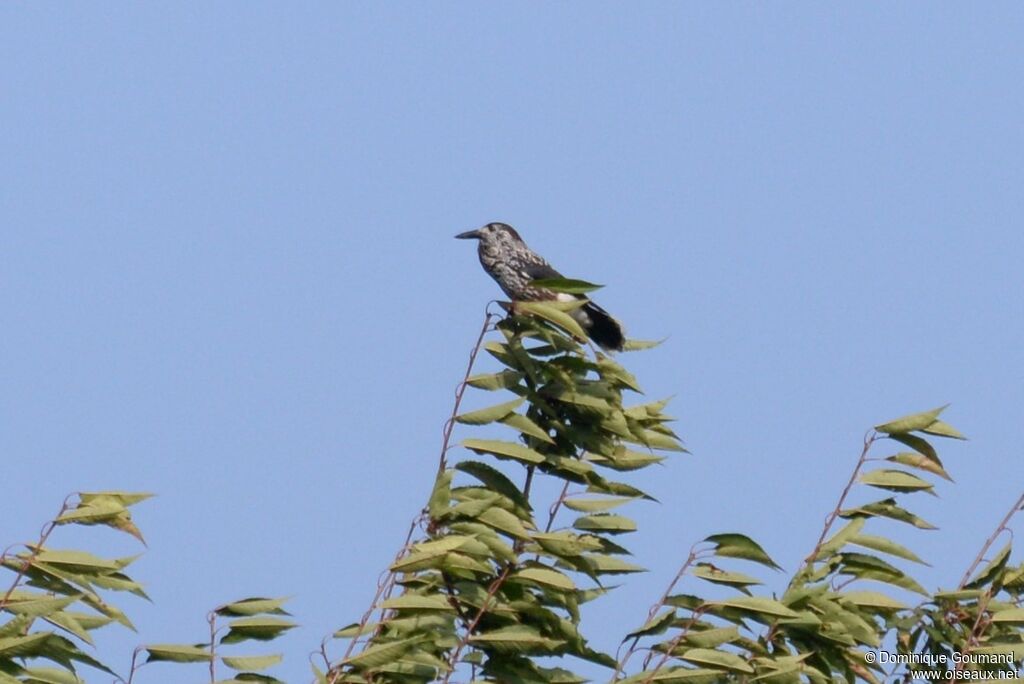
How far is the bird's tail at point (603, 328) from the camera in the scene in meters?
8.64

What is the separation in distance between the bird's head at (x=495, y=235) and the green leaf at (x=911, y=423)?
525cm

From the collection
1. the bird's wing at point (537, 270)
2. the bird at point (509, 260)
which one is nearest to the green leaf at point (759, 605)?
the bird at point (509, 260)

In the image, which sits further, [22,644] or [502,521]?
[502,521]

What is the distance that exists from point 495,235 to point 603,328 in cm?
246

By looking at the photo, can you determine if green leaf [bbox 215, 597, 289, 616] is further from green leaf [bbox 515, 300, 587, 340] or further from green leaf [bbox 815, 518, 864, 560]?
green leaf [bbox 815, 518, 864, 560]

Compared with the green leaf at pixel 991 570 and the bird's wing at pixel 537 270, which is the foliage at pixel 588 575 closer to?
the green leaf at pixel 991 570

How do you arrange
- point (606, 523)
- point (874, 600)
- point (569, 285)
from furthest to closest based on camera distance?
point (874, 600), point (606, 523), point (569, 285)

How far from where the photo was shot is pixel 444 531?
552 cm

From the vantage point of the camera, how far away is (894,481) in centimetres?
613

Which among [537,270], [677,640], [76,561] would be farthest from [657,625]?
[537,270]

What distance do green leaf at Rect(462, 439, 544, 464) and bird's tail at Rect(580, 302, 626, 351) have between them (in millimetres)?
3012

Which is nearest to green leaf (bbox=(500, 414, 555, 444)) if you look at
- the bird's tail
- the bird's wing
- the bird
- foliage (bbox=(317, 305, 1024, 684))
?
foliage (bbox=(317, 305, 1024, 684))

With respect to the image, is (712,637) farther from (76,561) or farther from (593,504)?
(76,561)

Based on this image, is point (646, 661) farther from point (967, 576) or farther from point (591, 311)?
point (591, 311)
